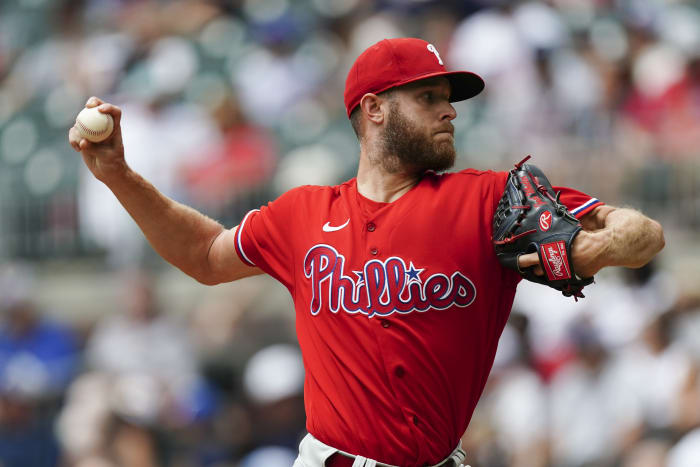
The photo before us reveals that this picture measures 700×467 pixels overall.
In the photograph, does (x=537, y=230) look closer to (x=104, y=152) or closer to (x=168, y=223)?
(x=168, y=223)

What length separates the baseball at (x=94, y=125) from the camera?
9.41 feet

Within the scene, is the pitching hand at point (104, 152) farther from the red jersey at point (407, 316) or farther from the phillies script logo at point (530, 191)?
the phillies script logo at point (530, 191)

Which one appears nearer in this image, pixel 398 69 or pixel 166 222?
pixel 398 69

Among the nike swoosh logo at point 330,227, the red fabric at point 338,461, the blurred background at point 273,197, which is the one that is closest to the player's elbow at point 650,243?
the nike swoosh logo at point 330,227

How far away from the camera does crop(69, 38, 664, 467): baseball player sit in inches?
104

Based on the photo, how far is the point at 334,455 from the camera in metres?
2.71

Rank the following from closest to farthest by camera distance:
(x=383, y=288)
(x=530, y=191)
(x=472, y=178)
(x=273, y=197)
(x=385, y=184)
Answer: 1. (x=530, y=191)
2. (x=383, y=288)
3. (x=472, y=178)
4. (x=385, y=184)
5. (x=273, y=197)

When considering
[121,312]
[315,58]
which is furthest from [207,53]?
[121,312]

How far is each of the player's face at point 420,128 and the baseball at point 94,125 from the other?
88cm

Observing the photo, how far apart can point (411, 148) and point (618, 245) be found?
723mm

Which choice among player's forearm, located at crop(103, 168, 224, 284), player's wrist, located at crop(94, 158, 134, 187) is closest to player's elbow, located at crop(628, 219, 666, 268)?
player's forearm, located at crop(103, 168, 224, 284)

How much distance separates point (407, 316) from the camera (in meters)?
2.68

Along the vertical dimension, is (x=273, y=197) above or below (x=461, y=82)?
below

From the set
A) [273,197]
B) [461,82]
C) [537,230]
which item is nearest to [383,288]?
[537,230]
